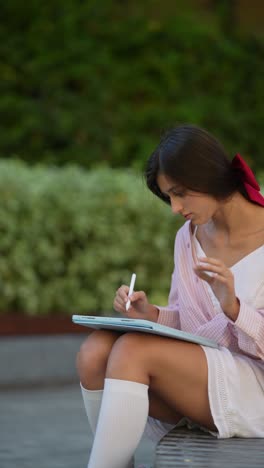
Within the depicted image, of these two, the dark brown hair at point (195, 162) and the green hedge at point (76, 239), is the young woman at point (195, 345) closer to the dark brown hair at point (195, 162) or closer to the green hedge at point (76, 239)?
the dark brown hair at point (195, 162)

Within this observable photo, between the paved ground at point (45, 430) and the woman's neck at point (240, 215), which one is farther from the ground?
the woman's neck at point (240, 215)

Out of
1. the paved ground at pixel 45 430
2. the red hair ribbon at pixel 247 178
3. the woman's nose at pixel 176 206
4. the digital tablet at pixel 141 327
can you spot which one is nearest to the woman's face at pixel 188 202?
the woman's nose at pixel 176 206

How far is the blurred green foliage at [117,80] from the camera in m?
9.80

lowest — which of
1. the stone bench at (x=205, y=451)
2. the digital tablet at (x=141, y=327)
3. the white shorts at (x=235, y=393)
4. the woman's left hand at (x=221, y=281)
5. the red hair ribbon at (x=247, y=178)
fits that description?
the stone bench at (x=205, y=451)

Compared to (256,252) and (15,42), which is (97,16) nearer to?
(15,42)

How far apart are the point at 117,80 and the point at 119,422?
23.6 ft

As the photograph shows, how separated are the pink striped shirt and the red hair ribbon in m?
0.16

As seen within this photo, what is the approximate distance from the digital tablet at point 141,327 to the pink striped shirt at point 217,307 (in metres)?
0.10

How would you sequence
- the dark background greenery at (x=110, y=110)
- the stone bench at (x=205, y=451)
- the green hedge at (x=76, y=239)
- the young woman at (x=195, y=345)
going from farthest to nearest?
the dark background greenery at (x=110, y=110) < the green hedge at (x=76, y=239) < the young woman at (x=195, y=345) < the stone bench at (x=205, y=451)

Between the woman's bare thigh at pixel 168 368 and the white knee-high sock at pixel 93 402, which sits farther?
the white knee-high sock at pixel 93 402

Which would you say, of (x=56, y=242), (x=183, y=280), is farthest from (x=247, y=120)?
(x=183, y=280)

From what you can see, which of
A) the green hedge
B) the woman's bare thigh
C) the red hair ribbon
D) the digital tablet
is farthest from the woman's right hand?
the green hedge

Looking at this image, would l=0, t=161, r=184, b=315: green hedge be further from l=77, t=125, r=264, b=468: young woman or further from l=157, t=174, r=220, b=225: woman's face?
l=157, t=174, r=220, b=225: woman's face

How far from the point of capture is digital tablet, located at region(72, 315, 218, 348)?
3.25 meters
